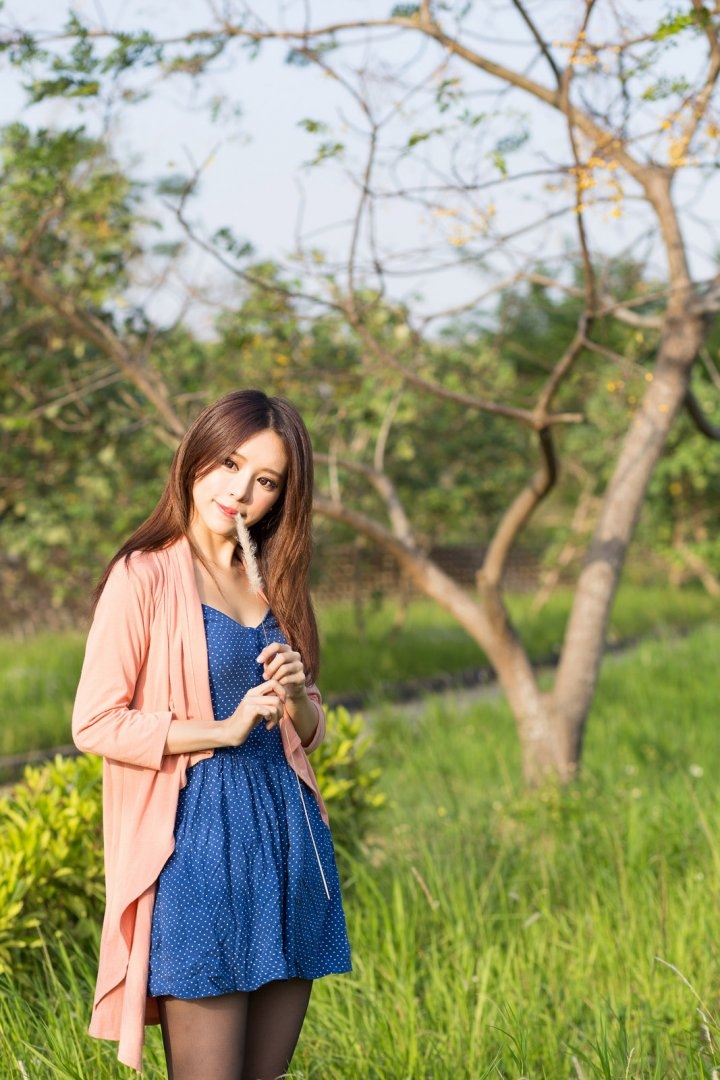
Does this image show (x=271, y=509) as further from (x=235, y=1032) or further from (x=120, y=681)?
(x=235, y=1032)

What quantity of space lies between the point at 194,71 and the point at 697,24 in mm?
1920

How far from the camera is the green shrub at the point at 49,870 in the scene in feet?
9.56

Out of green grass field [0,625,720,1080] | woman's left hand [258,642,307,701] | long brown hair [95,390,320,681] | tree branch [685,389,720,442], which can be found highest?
tree branch [685,389,720,442]

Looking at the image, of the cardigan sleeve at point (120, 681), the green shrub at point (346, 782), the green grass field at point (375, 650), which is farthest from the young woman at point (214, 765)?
the green grass field at point (375, 650)

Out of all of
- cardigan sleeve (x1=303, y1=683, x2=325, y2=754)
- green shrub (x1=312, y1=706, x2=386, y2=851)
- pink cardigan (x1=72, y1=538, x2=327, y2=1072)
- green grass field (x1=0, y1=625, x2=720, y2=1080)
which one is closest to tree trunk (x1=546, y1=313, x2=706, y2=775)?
green grass field (x1=0, y1=625, x2=720, y2=1080)

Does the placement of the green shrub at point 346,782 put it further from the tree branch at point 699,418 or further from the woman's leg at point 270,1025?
the tree branch at point 699,418

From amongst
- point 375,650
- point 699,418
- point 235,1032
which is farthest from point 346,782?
point 375,650

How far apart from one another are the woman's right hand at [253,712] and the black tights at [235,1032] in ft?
1.29

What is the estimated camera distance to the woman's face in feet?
6.63

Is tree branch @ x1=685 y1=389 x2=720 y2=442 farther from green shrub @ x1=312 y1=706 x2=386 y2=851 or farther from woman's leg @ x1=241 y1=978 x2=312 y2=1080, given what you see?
woman's leg @ x1=241 y1=978 x2=312 y2=1080

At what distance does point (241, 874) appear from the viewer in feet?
6.13

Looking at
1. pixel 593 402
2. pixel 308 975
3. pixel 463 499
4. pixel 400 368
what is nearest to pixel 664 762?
pixel 400 368

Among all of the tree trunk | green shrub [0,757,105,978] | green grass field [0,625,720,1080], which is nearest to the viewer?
green grass field [0,625,720,1080]

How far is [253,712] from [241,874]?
10.6 inches
